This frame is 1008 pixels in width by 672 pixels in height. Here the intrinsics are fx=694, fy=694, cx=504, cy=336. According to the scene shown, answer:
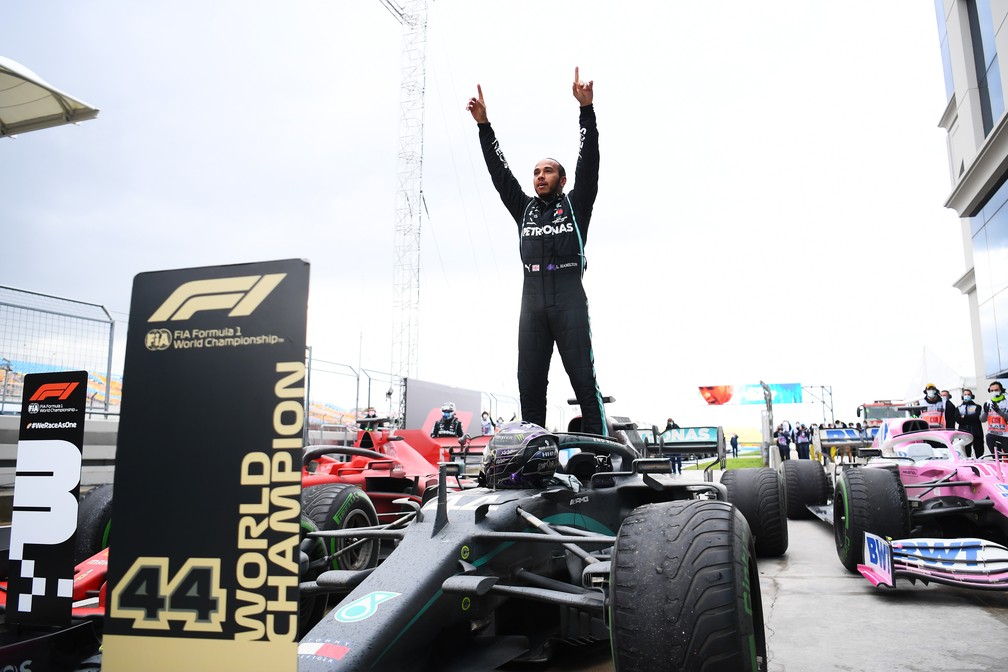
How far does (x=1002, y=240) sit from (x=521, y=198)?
17.7 m

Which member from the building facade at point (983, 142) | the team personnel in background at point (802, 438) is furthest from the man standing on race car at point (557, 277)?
the team personnel in background at point (802, 438)

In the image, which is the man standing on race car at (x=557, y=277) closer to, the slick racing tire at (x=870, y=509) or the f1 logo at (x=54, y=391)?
the slick racing tire at (x=870, y=509)

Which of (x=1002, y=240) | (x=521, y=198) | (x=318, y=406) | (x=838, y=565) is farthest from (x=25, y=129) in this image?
(x=1002, y=240)

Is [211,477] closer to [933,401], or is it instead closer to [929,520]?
[929,520]

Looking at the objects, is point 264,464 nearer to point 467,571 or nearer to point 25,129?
point 467,571

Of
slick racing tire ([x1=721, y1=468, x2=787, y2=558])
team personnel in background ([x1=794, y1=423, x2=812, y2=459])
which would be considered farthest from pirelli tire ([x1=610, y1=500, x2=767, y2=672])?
team personnel in background ([x1=794, y1=423, x2=812, y2=459])

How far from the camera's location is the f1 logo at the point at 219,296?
6.48ft

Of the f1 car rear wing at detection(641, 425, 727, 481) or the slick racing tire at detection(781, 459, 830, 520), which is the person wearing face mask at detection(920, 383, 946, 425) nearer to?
the slick racing tire at detection(781, 459, 830, 520)

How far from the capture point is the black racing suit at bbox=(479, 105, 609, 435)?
4.79 metres

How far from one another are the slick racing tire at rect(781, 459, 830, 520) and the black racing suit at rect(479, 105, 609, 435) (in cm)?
561

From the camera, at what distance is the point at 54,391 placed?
10.0ft

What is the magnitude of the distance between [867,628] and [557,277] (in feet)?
9.60

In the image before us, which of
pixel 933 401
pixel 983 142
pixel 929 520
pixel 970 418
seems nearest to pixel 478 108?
pixel 929 520

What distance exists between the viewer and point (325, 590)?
3248mm
